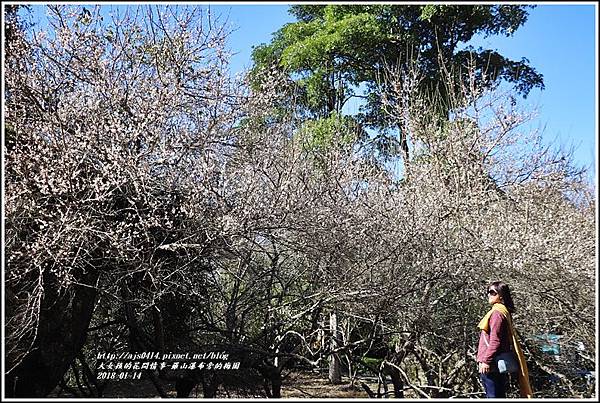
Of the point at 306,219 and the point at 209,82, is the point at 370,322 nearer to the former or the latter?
the point at 306,219

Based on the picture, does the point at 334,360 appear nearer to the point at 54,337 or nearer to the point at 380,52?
the point at 54,337

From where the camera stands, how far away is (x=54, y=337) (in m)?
4.11

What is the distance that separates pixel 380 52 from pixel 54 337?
16.1 feet

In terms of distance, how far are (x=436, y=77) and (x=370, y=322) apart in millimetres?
3647

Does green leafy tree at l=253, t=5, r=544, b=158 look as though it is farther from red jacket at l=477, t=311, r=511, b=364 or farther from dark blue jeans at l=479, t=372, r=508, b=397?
dark blue jeans at l=479, t=372, r=508, b=397

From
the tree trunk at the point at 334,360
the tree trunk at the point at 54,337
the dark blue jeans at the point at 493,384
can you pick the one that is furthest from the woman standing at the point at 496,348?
the tree trunk at the point at 54,337

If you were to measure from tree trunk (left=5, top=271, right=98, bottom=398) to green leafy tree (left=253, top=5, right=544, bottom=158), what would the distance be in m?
3.05

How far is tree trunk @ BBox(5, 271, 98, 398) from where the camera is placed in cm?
395

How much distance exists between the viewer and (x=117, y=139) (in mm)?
3947

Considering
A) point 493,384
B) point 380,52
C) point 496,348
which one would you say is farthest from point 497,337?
point 380,52

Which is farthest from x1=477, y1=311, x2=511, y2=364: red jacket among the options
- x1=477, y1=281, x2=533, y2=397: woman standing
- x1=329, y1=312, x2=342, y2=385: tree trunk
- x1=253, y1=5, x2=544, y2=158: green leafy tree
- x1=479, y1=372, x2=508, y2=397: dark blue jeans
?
x1=253, y1=5, x2=544, y2=158: green leafy tree

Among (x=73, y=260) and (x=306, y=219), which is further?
(x=306, y=219)

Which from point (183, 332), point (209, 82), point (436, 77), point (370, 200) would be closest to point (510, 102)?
point (436, 77)

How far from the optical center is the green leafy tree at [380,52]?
21.2ft
